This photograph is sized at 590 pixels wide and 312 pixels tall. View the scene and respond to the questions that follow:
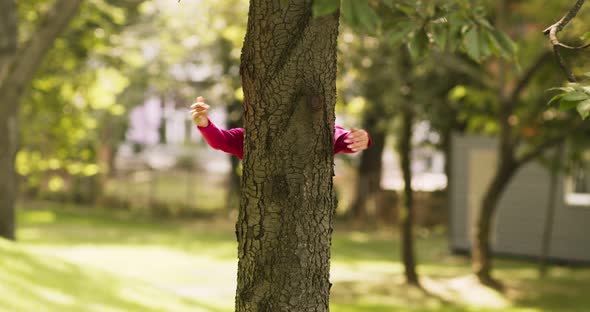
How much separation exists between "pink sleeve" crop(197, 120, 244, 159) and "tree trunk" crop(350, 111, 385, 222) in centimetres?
2446

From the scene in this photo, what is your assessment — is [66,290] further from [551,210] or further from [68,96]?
[551,210]

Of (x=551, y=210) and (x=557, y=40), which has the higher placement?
(x=557, y=40)

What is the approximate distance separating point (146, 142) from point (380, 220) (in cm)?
2077

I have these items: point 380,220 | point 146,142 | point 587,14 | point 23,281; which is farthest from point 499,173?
point 146,142

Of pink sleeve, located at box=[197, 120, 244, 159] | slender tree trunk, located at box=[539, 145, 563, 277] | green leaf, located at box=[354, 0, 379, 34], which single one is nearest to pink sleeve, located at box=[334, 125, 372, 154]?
pink sleeve, located at box=[197, 120, 244, 159]

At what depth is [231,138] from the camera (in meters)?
3.95

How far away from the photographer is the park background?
10.2 metres

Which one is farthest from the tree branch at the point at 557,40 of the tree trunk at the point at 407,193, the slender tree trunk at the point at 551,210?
the slender tree trunk at the point at 551,210

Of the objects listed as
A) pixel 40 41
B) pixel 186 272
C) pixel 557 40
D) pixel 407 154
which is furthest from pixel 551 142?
pixel 557 40

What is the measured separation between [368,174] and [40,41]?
19.4 m

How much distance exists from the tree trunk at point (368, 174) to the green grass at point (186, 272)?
101 cm

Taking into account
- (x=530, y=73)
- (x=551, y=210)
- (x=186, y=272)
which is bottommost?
(x=186, y=272)

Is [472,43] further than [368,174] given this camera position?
No

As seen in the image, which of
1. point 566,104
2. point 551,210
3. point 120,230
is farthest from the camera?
point 120,230
